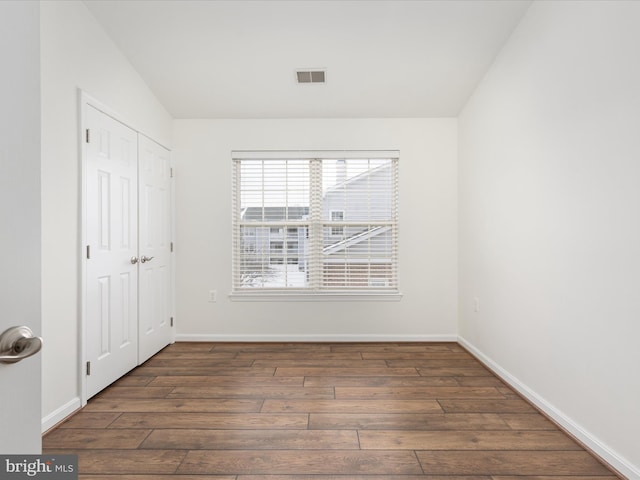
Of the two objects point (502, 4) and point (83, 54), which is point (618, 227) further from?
point (83, 54)

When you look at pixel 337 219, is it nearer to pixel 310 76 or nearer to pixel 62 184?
pixel 310 76

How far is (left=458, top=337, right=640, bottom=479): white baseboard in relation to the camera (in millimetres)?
1750

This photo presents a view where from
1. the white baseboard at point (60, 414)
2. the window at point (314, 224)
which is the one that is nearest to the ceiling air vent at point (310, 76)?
the window at point (314, 224)

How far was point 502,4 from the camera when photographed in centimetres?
259

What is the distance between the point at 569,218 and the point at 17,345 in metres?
2.62

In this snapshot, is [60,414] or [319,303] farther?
[319,303]

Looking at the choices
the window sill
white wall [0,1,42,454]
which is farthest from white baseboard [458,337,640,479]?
white wall [0,1,42,454]

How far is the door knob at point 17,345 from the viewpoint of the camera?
679mm

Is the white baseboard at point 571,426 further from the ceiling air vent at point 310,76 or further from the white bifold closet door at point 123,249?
the white bifold closet door at point 123,249

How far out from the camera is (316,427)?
2180mm

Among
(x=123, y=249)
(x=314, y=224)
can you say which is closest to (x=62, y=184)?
(x=123, y=249)

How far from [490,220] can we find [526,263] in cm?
67

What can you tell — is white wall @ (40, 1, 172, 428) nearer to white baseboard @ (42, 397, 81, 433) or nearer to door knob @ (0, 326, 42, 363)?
white baseboard @ (42, 397, 81, 433)

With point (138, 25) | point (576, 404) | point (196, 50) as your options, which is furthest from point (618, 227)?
point (138, 25)
